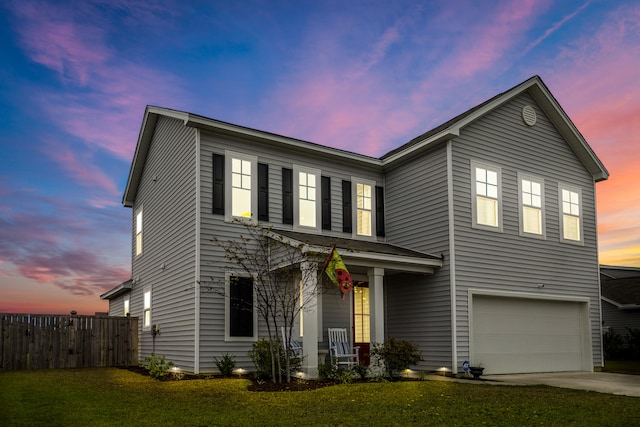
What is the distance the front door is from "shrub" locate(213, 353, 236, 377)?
13.0ft

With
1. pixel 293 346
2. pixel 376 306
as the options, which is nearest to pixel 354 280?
pixel 376 306

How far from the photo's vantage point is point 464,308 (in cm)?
1574

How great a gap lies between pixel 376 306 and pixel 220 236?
420cm

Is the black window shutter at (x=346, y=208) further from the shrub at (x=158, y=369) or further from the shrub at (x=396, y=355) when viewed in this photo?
the shrub at (x=158, y=369)

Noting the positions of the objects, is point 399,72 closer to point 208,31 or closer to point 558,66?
point 558,66

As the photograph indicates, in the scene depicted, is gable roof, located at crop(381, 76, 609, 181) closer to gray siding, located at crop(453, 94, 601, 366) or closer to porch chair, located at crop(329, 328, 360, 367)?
gray siding, located at crop(453, 94, 601, 366)

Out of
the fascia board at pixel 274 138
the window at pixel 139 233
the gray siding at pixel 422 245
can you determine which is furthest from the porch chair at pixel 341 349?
the window at pixel 139 233

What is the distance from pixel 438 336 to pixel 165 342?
7357 mm

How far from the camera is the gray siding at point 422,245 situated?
625 inches

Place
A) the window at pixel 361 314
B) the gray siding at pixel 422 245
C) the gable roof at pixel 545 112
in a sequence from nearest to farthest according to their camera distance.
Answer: the gray siding at pixel 422 245, the gable roof at pixel 545 112, the window at pixel 361 314

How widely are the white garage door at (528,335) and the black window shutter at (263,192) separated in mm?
5995

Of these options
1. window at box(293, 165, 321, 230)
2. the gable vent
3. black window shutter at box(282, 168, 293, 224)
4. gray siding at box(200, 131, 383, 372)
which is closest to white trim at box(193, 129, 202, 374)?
gray siding at box(200, 131, 383, 372)

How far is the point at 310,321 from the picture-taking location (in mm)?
13703

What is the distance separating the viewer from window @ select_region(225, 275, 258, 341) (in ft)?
48.9
